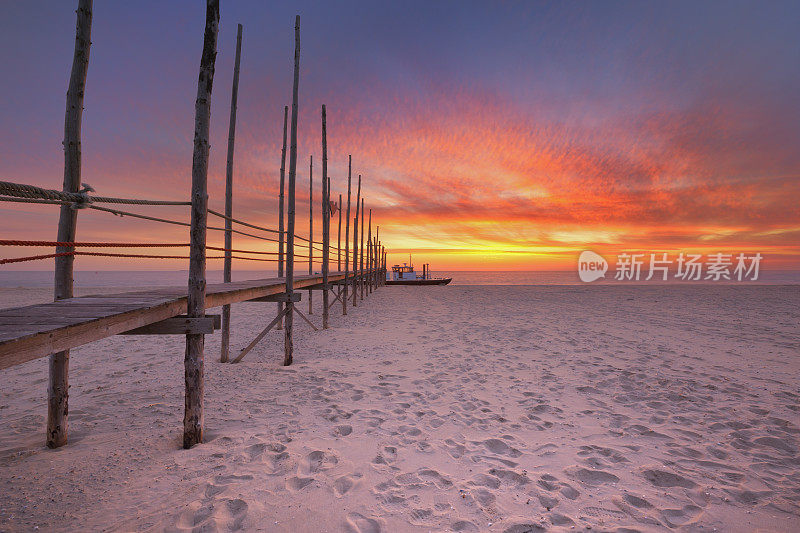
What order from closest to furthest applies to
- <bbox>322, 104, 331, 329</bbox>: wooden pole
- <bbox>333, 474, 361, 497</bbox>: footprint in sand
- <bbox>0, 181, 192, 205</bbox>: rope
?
<bbox>0, 181, 192, 205</bbox>: rope, <bbox>333, 474, 361, 497</bbox>: footprint in sand, <bbox>322, 104, 331, 329</bbox>: wooden pole

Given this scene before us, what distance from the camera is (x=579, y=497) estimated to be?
2793mm

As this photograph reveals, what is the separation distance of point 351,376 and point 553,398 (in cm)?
325

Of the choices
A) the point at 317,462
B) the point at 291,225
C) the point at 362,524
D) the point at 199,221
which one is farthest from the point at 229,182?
the point at 362,524

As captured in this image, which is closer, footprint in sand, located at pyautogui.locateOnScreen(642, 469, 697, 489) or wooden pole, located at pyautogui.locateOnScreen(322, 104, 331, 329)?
footprint in sand, located at pyautogui.locateOnScreen(642, 469, 697, 489)

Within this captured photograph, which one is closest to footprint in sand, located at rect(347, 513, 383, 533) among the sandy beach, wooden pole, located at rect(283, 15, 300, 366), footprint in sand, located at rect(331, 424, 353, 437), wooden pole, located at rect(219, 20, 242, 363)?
the sandy beach

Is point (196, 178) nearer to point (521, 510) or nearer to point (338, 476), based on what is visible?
point (338, 476)

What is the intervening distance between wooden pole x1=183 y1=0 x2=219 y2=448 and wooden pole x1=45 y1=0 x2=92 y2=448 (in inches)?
41.2

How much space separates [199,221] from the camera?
3.76m

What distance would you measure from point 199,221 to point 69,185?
1.16 metres

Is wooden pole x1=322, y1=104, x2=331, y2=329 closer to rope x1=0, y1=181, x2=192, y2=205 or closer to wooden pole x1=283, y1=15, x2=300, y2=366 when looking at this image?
wooden pole x1=283, y1=15, x2=300, y2=366

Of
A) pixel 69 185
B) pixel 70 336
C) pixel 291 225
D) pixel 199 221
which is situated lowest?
pixel 70 336

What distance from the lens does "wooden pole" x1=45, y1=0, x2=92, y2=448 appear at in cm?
338

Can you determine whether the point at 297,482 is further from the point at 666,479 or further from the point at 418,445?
the point at 666,479

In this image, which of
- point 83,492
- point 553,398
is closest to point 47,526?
point 83,492
